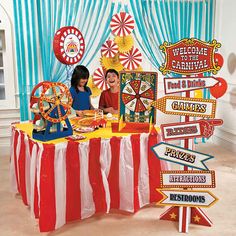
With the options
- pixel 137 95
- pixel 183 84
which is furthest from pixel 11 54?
pixel 183 84

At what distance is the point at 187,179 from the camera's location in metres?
2.57

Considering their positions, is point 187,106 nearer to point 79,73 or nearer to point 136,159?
point 136,159

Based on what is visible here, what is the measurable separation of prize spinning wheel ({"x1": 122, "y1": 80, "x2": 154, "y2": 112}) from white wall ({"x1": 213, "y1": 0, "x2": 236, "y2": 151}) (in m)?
2.31

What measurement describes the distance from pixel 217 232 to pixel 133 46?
287cm

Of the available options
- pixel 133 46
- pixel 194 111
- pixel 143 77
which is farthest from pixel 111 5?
pixel 194 111

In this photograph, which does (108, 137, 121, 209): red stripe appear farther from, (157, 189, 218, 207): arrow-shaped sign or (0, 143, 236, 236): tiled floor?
(157, 189, 218, 207): arrow-shaped sign

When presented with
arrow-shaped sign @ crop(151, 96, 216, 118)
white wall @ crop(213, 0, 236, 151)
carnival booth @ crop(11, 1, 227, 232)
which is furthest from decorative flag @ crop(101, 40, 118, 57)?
arrow-shaped sign @ crop(151, 96, 216, 118)

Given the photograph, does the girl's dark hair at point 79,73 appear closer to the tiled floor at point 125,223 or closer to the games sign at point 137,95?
the games sign at point 137,95

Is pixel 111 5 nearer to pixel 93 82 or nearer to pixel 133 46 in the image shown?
pixel 133 46

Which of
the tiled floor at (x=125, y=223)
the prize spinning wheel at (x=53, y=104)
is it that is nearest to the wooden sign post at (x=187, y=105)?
the tiled floor at (x=125, y=223)

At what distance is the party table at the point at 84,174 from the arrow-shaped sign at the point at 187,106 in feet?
1.42

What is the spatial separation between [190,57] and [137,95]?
22.5 inches

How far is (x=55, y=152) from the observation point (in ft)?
8.24

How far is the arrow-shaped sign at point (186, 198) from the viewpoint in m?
2.56
